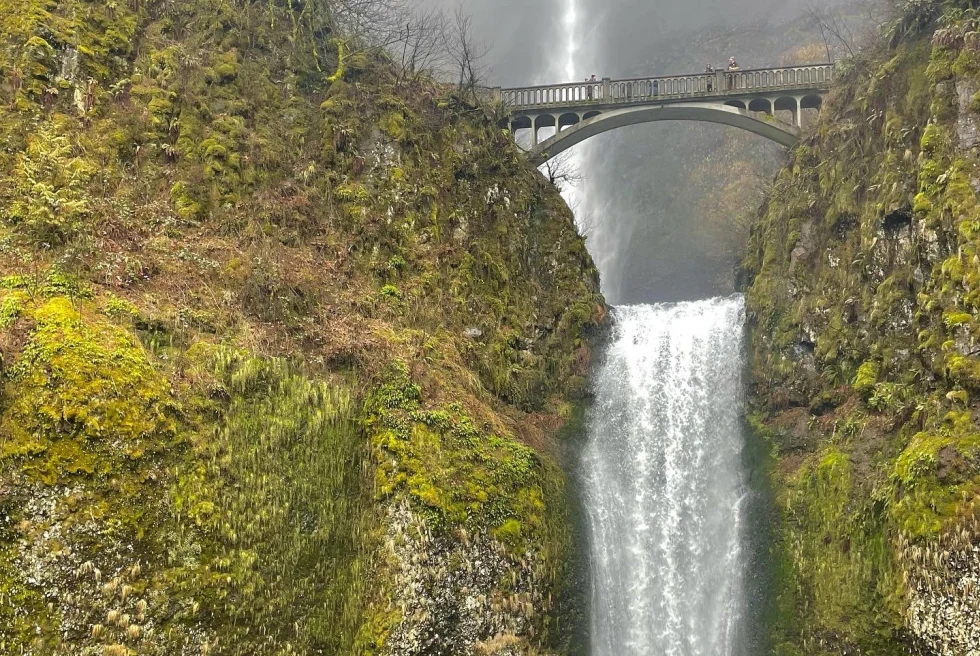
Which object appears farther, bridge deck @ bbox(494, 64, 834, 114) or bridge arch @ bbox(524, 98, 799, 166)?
bridge arch @ bbox(524, 98, 799, 166)

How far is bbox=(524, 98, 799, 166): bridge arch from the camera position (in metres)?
25.5

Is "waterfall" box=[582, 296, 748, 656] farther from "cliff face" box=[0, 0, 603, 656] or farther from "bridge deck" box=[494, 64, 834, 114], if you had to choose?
"bridge deck" box=[494, 64, 834, 114]

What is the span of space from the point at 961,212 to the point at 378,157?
1590cm

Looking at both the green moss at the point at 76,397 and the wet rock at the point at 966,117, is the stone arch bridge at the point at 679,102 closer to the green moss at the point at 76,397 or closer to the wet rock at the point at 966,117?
the wet rock at the point at 966,117

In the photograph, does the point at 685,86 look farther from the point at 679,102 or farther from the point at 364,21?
the point at 364,21

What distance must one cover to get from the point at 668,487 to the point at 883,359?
253 inches

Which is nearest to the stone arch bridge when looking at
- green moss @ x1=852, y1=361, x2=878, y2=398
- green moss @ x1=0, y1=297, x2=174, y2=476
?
green moss @ x1=852, y1=361, x2=878, y2=398

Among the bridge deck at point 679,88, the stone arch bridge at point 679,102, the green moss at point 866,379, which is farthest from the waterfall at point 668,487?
the bridge deck at point 679,88

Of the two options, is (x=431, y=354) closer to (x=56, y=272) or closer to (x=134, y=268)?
(x=134, y=268)

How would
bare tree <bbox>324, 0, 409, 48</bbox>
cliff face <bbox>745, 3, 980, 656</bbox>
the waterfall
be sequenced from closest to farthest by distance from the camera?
1. cliff face <bbox>745, 3, 980, 656</bbox>
2. the waterfall
3. bare tree <bbox>324, 0, 409, 48</bbox>

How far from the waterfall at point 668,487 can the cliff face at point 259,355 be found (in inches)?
53.9

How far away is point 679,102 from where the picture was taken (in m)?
25.9

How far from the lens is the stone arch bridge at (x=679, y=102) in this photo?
25.2m

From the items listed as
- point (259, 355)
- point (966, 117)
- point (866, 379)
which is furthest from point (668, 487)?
point (966, 117)
